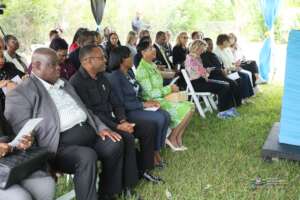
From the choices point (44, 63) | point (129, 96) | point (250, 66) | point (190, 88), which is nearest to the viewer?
point (44, 63)

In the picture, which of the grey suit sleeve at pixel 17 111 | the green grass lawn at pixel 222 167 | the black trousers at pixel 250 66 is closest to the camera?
the grey suit sleeve at pixel 17 111

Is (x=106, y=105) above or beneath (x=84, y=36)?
beneath

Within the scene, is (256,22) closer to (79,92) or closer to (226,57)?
(226,57)

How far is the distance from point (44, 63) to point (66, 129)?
1.59ft

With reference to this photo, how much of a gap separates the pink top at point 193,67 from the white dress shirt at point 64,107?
294 centimetres

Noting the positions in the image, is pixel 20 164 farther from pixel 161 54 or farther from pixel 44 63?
pixel 161 54

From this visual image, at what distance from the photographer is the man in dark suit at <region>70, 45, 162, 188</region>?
120 inches

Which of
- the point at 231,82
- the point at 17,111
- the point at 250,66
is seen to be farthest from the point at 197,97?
the point at 17,111

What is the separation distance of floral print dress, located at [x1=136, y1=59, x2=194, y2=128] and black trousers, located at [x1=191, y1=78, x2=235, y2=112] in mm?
1519

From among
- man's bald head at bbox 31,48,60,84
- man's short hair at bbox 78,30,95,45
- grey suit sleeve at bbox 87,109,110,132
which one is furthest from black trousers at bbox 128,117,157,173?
man's short hair at bbox 78,30,95,45

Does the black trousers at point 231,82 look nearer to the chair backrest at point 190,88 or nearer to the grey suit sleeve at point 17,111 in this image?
the chair backrest at point 190,88

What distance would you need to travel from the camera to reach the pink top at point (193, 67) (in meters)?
5.58

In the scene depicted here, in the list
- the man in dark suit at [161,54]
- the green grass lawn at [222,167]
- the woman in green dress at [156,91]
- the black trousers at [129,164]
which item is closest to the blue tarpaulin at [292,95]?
the green grass lawn at [222,167]

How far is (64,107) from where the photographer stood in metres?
2.76
